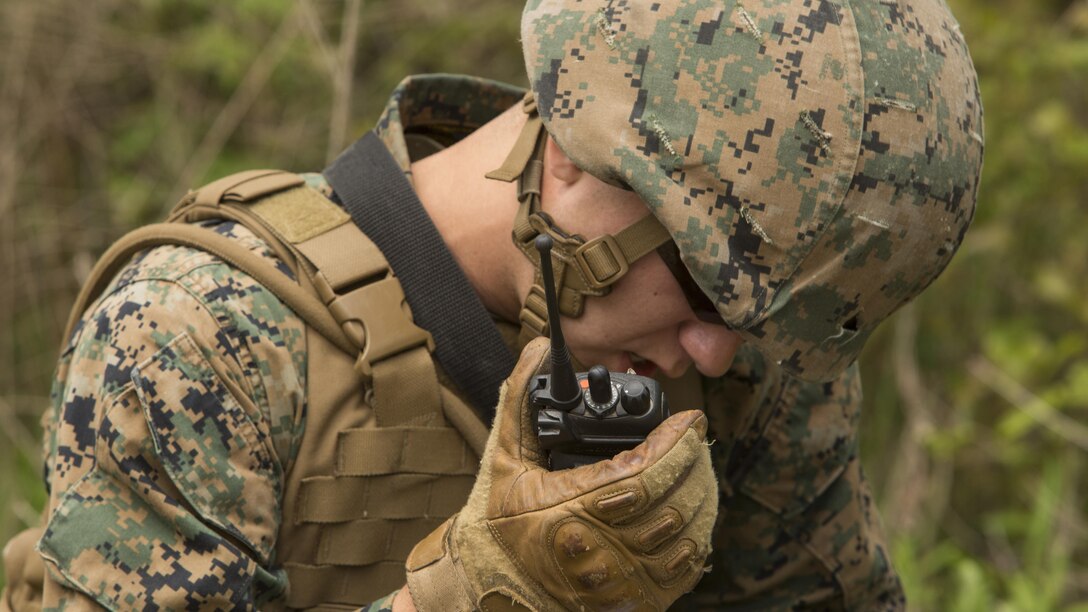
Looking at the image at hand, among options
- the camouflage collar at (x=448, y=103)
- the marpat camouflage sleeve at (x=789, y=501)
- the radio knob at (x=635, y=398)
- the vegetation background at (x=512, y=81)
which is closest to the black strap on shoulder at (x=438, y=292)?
the camouflage collar at (x=448, y=103)

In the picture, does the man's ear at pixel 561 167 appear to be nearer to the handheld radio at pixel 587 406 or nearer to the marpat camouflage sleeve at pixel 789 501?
the handheld radio at pixel 587 406

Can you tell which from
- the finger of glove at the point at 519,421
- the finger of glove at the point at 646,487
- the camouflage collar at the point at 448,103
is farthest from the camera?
the camouflage collar at the point at 448,103

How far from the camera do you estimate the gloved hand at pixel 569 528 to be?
6.20ft

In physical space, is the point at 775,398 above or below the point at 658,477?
below

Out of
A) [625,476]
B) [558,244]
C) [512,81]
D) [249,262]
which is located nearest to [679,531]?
[625,476]

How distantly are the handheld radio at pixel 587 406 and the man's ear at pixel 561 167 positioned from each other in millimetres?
354

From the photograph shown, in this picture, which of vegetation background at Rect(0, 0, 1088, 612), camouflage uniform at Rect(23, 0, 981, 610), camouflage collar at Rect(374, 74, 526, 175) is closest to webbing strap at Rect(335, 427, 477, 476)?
camouflage uniform at Rect(23, 0, 981, 610)

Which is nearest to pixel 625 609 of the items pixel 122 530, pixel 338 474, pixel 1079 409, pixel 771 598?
pixel 338 474

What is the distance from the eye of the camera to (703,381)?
111 inches

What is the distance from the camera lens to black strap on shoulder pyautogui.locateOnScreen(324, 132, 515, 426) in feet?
7.79

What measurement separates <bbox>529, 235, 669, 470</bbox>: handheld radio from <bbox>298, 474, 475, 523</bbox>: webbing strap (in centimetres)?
49

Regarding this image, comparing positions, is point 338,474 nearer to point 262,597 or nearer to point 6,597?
point 262,597

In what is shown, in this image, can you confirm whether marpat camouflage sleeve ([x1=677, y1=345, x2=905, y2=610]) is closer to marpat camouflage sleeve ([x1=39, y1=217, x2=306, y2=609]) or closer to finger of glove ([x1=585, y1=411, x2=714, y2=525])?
finger of glove ([x1=585, y1=411, x2=714, y2=525])

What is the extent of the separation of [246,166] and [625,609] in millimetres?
3747
